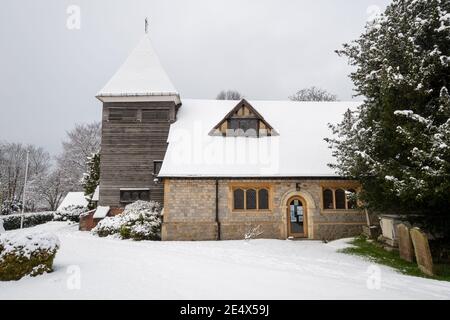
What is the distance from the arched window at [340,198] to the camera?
17.6 metres

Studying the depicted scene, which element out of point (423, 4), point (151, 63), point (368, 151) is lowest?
point (368, 151)

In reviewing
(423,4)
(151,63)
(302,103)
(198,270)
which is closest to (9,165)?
(151,63)

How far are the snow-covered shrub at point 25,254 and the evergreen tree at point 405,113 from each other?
10718 millimetres

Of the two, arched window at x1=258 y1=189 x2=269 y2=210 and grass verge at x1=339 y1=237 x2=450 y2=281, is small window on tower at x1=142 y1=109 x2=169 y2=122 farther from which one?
grass verge at x1=339 y1=237 x2=450 y2=281

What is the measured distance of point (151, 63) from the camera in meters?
22.7

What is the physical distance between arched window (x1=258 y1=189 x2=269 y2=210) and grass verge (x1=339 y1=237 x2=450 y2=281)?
478cm

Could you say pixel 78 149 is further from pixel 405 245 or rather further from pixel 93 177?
pixel 405 245

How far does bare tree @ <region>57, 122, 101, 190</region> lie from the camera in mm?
39781

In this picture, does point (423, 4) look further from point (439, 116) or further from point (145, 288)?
point (145, 288)

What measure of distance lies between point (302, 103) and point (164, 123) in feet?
34.3

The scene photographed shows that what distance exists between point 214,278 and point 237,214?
9.28 metres

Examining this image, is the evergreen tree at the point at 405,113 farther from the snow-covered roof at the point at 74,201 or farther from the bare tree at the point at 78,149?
the bare tree at the point at 78,149

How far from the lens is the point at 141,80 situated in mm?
21578

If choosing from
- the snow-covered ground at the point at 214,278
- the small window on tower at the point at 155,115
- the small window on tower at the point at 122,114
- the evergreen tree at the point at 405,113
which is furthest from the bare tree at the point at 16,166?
the evergreen tree at the point at 405,113
